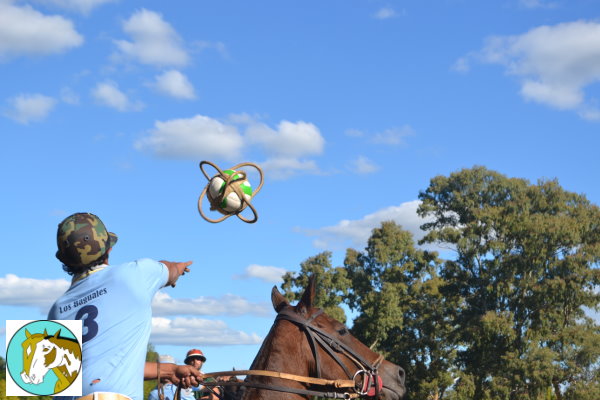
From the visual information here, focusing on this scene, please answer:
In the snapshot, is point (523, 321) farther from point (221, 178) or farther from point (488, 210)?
point (221, 178)

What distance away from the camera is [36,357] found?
179 inches

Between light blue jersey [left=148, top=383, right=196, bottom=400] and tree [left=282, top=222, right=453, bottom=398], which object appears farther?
tree [left=282, top=222, right=453, bottom=398]

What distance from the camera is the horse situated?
4277mm

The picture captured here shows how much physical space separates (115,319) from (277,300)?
2750mm

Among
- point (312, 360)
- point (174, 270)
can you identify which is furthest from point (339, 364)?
point (174, 270)

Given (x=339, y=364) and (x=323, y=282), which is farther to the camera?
(x=323, y=282)

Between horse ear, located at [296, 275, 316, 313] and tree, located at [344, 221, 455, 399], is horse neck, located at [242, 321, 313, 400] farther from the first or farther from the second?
tree, located at [344, 221, 455, 399]

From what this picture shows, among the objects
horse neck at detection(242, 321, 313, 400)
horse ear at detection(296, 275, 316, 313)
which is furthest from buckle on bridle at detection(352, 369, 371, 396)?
horse ear at detection(296, 275, 316, 313)

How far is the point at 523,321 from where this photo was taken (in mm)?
48500

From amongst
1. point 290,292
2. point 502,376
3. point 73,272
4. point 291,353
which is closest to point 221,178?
point 291,353

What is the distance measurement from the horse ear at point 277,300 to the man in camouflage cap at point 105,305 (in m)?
2.45

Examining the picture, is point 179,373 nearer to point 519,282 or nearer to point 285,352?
point 285,352

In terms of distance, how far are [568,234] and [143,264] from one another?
45.8m

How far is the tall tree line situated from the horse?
43.2 m
